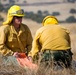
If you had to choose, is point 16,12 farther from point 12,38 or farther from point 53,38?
point 53,38

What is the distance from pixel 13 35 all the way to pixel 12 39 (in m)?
0.08

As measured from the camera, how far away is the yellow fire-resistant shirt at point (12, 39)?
8500 millimetres

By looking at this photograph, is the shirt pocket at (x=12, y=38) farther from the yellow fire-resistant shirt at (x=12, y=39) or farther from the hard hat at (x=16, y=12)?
the hard hat at (x=16, y=12)

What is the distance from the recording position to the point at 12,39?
28.5 ft

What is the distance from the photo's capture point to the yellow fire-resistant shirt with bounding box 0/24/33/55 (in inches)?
335

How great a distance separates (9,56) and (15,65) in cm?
73

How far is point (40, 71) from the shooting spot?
698 cm

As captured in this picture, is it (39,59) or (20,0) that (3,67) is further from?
(20,0)

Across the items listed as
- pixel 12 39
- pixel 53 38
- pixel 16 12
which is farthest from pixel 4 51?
pixel 53 38

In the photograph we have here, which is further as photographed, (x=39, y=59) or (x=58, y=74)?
(x=39, y=59)

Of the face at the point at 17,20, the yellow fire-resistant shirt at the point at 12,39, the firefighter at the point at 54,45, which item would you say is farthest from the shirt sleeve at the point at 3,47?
the firefighter at the point at 54,45

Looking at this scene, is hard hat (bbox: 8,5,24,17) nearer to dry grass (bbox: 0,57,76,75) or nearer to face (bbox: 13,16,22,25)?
face (bbox: 13,16,22,25)

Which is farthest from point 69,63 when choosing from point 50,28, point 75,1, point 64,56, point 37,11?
point 75,1

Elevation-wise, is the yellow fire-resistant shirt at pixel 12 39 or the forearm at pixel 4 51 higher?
the yellow fire-resistant shirt at pixel 12 39
